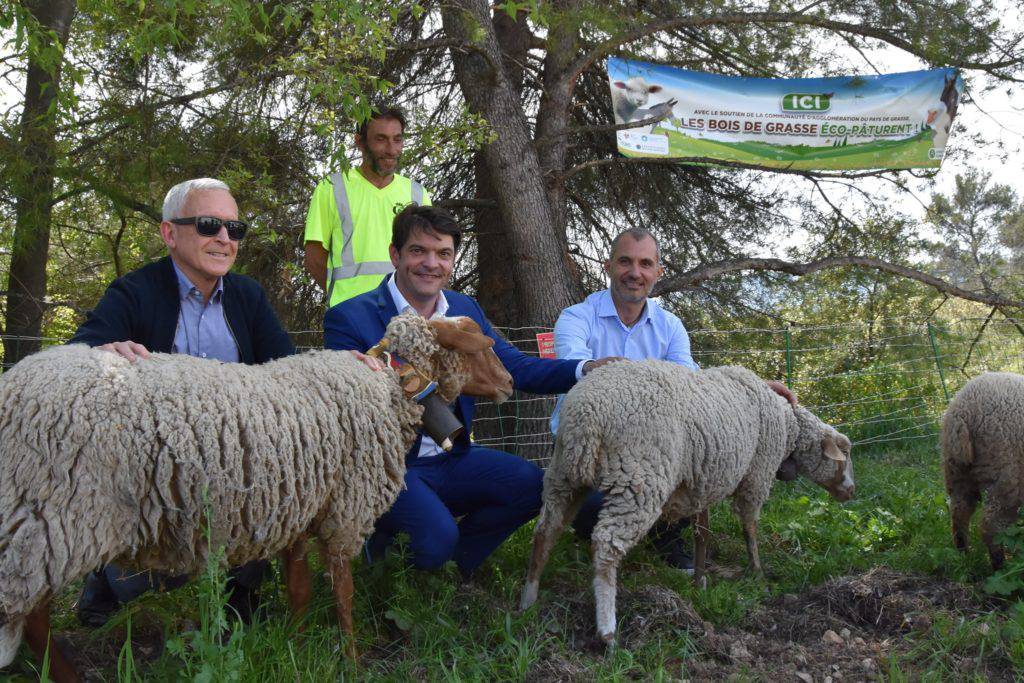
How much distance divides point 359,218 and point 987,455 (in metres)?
3.67

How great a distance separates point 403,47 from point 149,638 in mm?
4353

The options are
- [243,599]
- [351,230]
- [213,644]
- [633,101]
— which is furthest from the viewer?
[633,101]

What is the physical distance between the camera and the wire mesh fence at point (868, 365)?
7.88m

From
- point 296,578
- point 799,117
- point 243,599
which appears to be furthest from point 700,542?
point 799,117

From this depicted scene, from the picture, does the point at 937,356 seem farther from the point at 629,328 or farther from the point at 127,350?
the point at 127,350

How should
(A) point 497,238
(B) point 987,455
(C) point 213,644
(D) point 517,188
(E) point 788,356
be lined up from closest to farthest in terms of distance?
(C) point 213,644 < (B) point 987,455 < (D) point 517,188 < (E) point 788,356 < (A) point 497,238

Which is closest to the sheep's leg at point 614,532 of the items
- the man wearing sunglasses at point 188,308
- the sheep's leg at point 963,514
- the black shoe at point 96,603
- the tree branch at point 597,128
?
the man wearing sunglasses at point 188,308

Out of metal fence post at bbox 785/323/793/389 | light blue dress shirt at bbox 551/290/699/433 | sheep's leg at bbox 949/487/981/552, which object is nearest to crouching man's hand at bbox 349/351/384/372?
light blue dress shirt at bbox 551/290/699/433

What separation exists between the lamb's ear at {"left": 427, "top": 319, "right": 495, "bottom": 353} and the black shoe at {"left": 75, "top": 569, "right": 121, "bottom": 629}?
1.77 m

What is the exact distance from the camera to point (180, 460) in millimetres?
2648

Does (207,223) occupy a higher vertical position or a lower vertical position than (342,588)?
higher

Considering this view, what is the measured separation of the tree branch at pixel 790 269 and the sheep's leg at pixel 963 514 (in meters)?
3.15

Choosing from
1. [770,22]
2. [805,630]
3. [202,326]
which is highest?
[770,22]

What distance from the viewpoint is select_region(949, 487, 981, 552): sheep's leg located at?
4.41 metres
